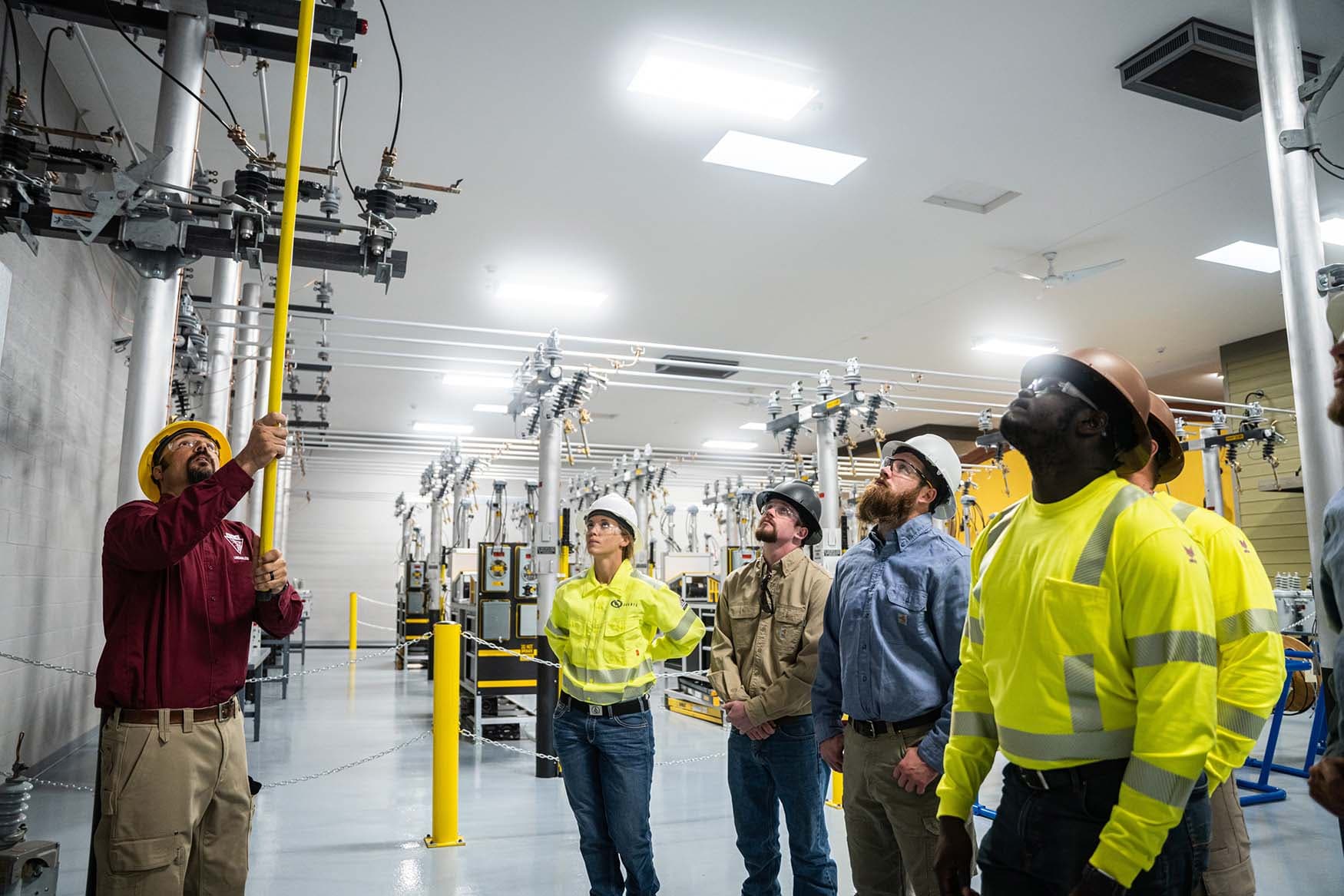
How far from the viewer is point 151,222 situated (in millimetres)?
3285

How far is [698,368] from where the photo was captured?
1123cm

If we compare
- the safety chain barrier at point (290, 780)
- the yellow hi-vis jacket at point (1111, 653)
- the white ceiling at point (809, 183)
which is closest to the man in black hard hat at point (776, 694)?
the yellow hi-vis jacket at point (1111, 653)

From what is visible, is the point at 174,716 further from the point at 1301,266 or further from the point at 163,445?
the point at 1301,266

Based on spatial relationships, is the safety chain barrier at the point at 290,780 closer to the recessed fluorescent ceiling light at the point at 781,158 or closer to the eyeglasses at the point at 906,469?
the eyeglasses at the point at 906,469

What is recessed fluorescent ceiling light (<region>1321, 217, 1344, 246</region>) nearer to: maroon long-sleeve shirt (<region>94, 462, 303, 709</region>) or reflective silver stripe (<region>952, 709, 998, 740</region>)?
reflective silver stripe (<region>952, 709, 998, 740</region>)

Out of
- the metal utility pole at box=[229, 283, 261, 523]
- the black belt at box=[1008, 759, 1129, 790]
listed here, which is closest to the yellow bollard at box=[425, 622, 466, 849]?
the metal utility pole at box=[229, 283, 261, 523]

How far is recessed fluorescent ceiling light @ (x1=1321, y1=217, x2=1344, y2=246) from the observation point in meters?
7.19

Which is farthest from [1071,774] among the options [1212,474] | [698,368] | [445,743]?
[698,368]

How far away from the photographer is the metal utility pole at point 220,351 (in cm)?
621

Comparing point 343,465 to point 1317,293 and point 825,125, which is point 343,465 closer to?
point 825,125

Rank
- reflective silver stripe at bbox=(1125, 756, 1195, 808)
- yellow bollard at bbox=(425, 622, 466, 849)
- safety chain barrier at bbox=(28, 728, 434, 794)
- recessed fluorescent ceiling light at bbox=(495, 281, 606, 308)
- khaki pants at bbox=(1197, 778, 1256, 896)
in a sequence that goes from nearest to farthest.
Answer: reflective silver stripe at bbox=(1125, 756, 1195, 808) → khaki pants at bbox=(1197, 778, 1256, 896) → safety chain barrier at bbox=(28, 728, 434, 794) → yellow bollard at bbox=(425, 622, 466, 849) → recessed fluorescent ceiling light at bbox=(495, 281, 606, 308)

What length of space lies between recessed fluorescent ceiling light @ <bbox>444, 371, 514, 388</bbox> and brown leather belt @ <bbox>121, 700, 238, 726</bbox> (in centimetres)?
874

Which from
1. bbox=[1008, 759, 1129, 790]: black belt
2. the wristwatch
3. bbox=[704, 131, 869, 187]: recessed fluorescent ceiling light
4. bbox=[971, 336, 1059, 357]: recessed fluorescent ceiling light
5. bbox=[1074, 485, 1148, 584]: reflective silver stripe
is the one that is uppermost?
bbox=[704, 131, 869, 187]: recessed fluorescent ceiling light

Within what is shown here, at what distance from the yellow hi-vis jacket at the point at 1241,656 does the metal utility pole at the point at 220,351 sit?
604 cm
